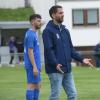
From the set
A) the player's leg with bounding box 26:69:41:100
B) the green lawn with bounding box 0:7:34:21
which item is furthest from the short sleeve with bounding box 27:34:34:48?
the green lawn with bounding box 0:7:34:21

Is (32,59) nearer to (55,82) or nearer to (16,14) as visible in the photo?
(55,82)

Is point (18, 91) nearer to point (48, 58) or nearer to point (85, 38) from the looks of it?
point (48, 58)

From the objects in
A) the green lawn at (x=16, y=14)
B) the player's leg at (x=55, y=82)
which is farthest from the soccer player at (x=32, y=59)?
the green lawn at (x=16, y=14)

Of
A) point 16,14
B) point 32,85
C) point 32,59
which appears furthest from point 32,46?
point 16,14

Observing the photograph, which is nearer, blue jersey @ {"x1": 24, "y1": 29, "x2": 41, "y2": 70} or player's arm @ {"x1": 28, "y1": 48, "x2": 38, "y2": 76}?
player's arm @ {"x1": 28, "y1": 48, "x2": 38, "y2": 76}

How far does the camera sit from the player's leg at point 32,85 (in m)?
11.4

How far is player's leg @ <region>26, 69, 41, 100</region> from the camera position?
11.4 m

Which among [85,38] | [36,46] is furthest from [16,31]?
[36,46]

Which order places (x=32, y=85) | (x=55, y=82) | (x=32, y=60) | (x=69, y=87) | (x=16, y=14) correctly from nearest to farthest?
1. (x=55, y=82)
2. (x=69, y=87)
3. (x=32, y=60)
4. (x=32, y=85)
5. (x=16, y=14)

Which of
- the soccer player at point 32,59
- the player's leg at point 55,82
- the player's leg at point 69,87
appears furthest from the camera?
the soccer player at point 32,59

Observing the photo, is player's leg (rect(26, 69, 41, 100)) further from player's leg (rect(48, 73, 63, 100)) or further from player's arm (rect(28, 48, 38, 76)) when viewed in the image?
player's leg (rect(48, 73, 63, 100))

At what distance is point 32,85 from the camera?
1147cm

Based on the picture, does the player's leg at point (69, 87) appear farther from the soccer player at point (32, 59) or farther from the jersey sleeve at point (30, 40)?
the jersey sleeve at point (30, 40)

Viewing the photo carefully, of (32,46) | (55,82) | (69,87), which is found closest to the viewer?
(55,82)
